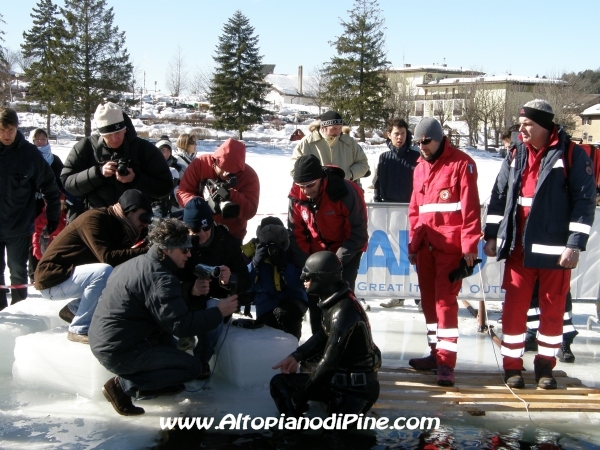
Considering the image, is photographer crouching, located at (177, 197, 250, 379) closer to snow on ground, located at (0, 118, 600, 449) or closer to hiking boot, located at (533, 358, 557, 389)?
snow on ground, located at (0, 118, 600, 449)

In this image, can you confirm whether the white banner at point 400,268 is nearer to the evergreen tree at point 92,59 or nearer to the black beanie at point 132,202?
the black beanie at point 132,202

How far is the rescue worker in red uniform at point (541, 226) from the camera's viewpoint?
15.0 feet

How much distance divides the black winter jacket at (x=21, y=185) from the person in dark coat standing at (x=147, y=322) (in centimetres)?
197

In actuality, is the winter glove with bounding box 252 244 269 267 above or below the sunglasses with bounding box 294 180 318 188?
below

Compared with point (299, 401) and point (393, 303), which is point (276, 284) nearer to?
point (299, 401)

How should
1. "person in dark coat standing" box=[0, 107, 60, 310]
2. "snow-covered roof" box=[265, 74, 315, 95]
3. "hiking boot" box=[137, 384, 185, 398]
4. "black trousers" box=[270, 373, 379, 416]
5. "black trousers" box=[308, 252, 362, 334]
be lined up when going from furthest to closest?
"snow-covered roof" box=[265, 74, 315, 95], "person in dark coat standing" box=[0, 107, 60, 310], "black trousers" box=[308, 252, 362, 334], "hiking boot" box=[137, 384, 185, 398], "black trousers" box=[270, 373, 379, 416]

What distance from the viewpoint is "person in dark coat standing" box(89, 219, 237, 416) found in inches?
160

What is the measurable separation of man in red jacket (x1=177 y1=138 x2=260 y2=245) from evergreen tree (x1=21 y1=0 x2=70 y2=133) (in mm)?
39955

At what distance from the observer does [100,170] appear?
528cm

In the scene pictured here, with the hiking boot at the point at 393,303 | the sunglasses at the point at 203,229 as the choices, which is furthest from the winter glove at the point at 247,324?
the hiking boot at the point at 393,303

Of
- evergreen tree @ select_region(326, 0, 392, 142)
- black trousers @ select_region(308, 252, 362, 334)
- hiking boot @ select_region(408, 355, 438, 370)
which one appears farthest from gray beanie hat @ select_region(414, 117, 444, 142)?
evergreen tree @ select_region(326, 0, 392, 142)

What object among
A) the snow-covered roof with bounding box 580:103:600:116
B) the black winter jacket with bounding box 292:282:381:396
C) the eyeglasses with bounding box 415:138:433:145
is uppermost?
the snow-covered roof with bounding box 580:103:600:116

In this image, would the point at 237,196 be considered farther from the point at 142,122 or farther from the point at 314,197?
the point at 142,122

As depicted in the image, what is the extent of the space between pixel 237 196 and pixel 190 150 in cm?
389
